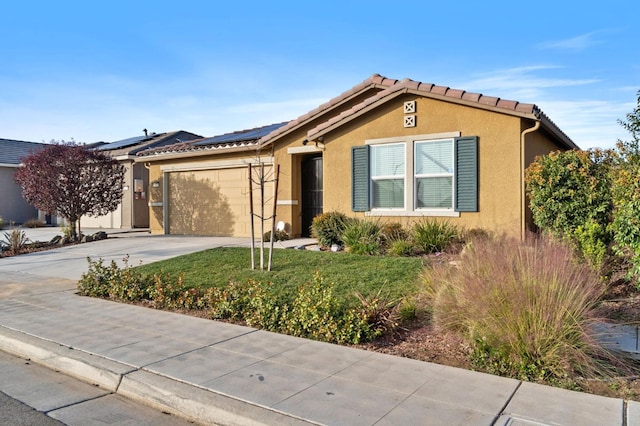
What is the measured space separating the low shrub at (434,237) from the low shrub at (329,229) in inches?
78.7

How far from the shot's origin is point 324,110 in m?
14.5

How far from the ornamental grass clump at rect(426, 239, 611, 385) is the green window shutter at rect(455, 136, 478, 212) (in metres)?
5.41

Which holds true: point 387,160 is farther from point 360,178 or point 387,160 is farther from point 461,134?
point 461,134

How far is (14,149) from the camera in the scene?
1246 inches

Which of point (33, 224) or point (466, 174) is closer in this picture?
point (466, 174)

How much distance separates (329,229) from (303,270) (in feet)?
9.86

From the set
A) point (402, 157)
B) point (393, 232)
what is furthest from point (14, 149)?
point (393, 232)

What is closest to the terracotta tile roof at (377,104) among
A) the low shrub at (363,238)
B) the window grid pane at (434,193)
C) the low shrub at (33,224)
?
the window grid pane at (434,193)

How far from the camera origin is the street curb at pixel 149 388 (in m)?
4.21

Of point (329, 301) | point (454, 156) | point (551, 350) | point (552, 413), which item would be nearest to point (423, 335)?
point (329, 301)

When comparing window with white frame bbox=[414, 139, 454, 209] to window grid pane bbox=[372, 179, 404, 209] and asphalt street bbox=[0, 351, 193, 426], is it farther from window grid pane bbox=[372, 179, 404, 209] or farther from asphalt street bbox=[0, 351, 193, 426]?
asphalt street bbox=[0, 351, 193, 426]

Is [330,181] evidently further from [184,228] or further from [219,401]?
[219,401]

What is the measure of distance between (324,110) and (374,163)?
278cm

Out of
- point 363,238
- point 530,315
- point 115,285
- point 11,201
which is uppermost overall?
point 11,201
